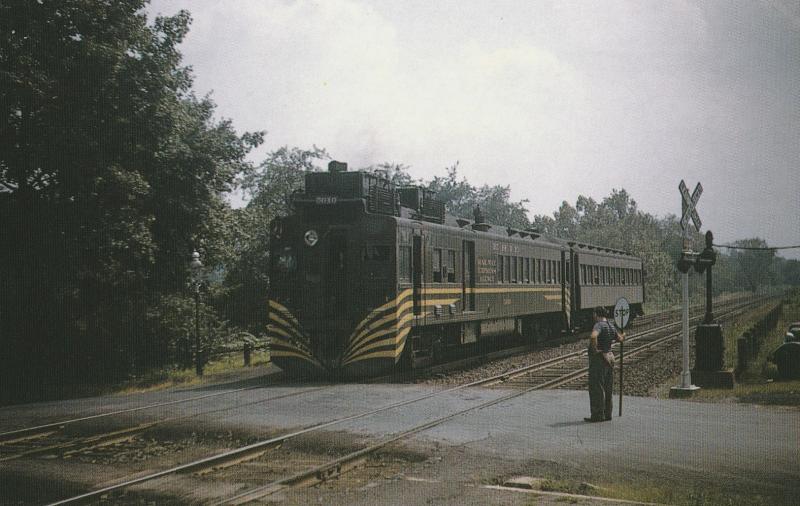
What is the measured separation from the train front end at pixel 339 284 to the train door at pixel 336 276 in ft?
0.07

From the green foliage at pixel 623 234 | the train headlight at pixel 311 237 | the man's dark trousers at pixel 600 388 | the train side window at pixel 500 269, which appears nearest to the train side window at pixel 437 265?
the train headlight at pixel 311 237

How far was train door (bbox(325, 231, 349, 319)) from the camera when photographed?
54.0 ft

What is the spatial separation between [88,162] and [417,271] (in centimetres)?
800

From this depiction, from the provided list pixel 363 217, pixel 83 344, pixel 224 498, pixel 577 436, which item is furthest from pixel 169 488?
pixel 83 344

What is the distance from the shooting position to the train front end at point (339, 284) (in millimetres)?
16016

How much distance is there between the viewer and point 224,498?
741cm

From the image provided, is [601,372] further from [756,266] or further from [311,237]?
[756,266]

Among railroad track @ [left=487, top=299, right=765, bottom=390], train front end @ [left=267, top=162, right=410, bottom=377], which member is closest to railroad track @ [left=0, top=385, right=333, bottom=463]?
train front end @ [left=267, top=162, right=410, bottom=377]

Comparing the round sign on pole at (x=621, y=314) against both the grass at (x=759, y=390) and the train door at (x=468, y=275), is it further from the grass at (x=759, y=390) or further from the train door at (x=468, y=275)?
the train door at (x=468, y=275)

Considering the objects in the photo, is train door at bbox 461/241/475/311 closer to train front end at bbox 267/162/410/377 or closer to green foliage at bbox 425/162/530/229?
train front end at bbox 267/162/410/377

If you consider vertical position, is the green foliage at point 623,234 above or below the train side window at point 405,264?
above

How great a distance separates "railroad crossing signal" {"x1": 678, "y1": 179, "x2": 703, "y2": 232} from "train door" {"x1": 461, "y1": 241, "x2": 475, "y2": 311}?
236 inches

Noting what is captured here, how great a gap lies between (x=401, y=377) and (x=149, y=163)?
8589mm

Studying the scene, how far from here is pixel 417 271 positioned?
17078mm
